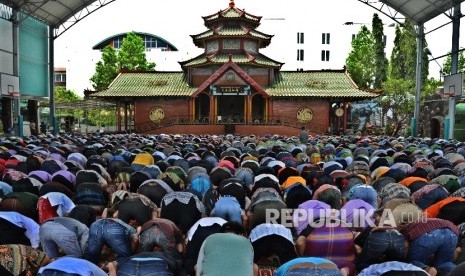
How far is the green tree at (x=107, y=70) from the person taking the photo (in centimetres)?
4872

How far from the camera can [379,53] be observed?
161 ft

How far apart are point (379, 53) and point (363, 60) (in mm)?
2145

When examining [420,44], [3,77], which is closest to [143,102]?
[3,77]

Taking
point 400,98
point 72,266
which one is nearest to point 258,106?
point 400,98

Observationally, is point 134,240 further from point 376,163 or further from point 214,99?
point 214,99

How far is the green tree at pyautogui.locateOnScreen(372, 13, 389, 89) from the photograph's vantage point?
4903 cm

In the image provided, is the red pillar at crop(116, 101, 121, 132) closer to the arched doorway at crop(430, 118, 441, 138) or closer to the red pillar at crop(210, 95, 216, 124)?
the red pillar at crop(210, 95, 216, 124)

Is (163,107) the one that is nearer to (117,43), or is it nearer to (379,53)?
(379,53)

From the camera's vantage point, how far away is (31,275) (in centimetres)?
504

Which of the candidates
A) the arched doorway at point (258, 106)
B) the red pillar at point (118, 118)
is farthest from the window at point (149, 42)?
the arched doorway at point (258, 106)

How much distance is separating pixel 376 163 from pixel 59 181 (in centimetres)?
836

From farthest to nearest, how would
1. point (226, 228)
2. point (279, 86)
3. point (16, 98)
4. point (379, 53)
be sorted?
point (379, 53) → point (279, 86) → point (16, 98) → point (226, 228)

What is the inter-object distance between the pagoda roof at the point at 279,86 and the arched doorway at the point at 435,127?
15.0ft

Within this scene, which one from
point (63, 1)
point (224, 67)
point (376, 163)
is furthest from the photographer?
point (224, 67)
